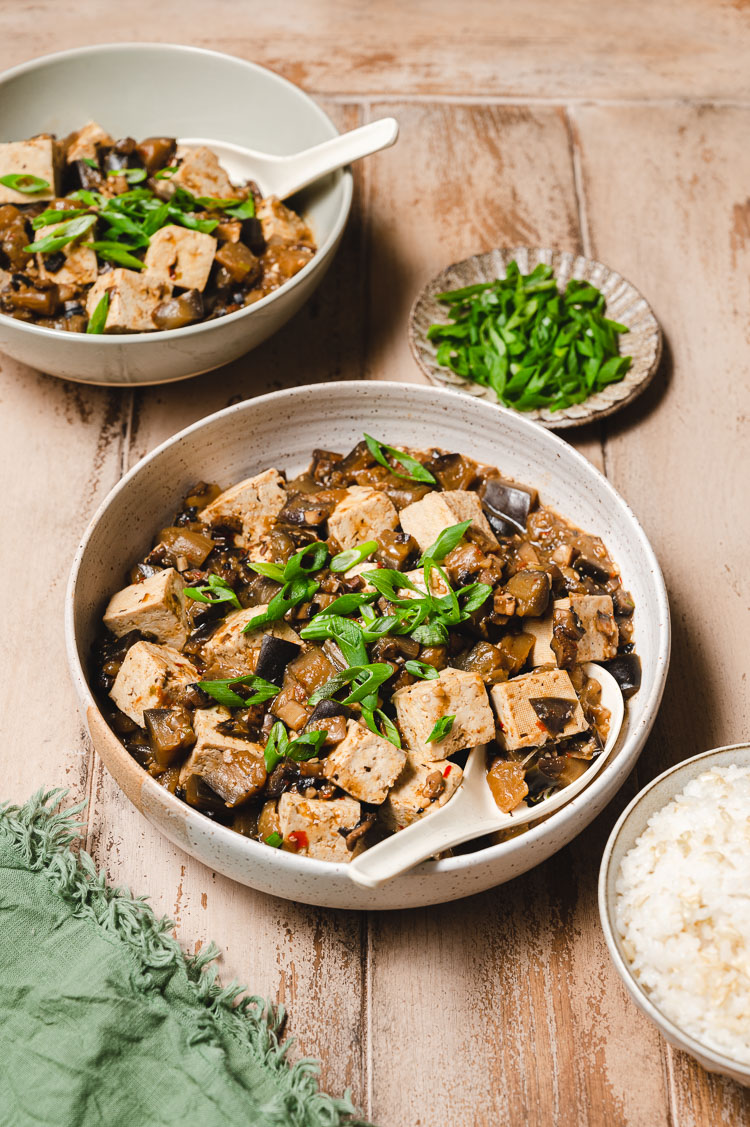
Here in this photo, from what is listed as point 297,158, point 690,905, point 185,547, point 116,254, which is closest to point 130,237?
point 116,254

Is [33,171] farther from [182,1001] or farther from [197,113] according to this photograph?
[182,1001]

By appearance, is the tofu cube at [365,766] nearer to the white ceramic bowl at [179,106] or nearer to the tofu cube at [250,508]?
the tofu cube at [250,508]

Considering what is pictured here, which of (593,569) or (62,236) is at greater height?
(62,236)

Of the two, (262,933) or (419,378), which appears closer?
(262,933)

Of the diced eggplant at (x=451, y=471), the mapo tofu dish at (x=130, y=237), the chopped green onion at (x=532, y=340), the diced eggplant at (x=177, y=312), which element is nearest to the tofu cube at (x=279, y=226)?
the mapo tofu dish at (x=130, y=237)

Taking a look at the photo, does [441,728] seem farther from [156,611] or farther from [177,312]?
[177,312]
